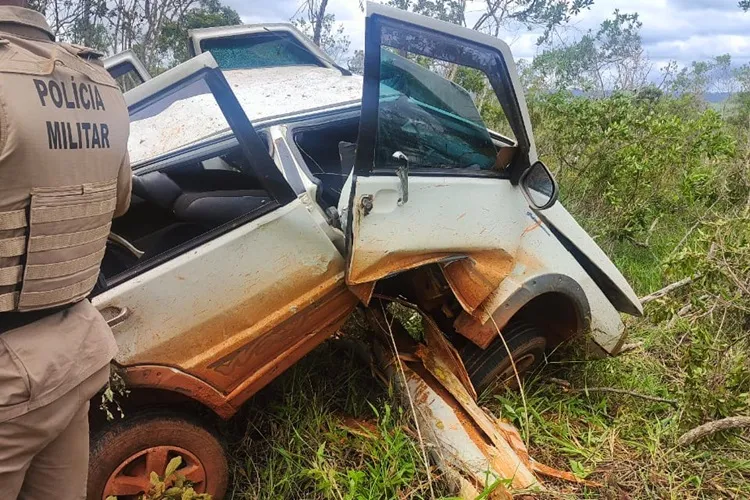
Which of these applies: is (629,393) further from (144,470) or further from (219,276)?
(144,470)

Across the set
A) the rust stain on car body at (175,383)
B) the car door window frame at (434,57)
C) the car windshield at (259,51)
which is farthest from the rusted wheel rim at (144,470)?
the car windshield at (259,51)

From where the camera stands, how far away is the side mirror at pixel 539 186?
268cm

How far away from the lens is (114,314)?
79.1 inches

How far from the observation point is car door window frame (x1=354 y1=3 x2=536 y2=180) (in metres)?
2.12

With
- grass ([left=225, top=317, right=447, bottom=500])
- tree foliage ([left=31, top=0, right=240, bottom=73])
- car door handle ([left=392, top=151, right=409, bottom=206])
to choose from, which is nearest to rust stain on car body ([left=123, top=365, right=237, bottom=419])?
grass ([left=225, top=317, right=447, bottom=500])

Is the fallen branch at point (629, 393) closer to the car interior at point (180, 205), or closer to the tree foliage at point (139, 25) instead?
the car interior at point (180, 205)

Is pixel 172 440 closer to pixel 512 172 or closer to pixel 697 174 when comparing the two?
pixel 512 172

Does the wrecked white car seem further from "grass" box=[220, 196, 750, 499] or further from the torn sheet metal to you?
"grass" box=[220, 196, 750, 499]

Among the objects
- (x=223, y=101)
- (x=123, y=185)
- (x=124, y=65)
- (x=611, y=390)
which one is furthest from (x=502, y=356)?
(x=124, y=65)

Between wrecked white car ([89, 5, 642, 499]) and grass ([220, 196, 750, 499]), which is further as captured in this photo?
grass ([220, 196, 750, 499])

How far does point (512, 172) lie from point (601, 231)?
9.68 ft

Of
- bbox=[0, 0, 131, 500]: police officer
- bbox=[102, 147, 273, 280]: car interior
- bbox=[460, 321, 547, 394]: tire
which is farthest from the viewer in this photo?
bbox=[460, 321, 547, 394]: tire

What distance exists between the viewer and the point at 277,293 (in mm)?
2279

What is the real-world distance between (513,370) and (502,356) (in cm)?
15
